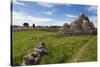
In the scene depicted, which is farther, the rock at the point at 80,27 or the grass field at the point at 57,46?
the rock at the point at 80,27

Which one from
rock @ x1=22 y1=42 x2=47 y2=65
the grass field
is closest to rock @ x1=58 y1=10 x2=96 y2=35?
the grass field

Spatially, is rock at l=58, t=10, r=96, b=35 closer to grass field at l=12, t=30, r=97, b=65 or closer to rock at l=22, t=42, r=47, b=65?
grass field at l=12, t=30, r=97, b=65

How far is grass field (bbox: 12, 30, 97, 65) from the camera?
1777 mm

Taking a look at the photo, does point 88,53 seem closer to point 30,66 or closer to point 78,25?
point 78,25

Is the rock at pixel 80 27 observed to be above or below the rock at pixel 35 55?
above

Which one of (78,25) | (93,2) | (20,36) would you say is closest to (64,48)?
(78,25)

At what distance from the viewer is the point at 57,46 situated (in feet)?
6.21

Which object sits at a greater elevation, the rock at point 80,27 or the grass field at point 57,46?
the rock at point 80,27

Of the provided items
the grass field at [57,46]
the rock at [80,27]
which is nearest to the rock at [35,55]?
the grass field at [57,46]

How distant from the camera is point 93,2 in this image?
80.0 inches

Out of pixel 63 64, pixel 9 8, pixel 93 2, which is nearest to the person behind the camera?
pixel 9 8

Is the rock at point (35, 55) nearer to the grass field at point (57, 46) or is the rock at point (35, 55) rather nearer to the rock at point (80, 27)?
the grass field at point (57, 46)

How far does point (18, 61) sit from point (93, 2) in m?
1.02

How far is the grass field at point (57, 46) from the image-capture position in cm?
178
